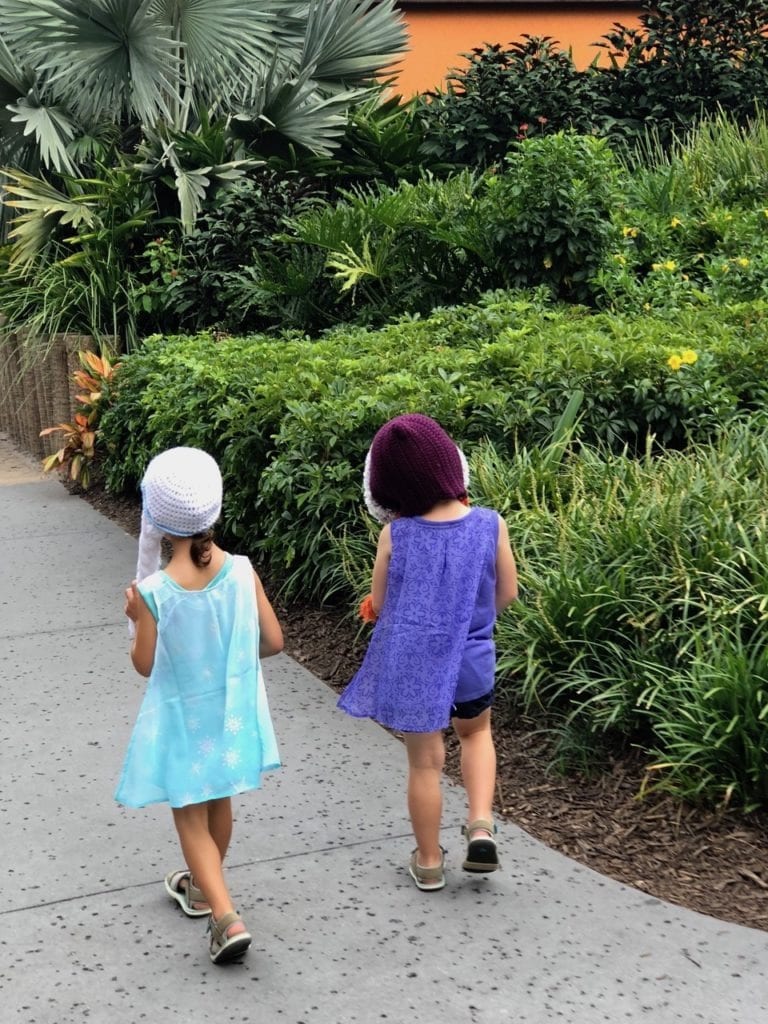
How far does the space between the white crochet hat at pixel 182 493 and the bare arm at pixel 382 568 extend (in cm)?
55

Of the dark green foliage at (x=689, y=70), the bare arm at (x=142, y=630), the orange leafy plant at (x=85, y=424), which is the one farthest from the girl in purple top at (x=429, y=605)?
the dark green foliage at (x=689, y=70)

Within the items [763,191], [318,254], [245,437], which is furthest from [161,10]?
[245,437]

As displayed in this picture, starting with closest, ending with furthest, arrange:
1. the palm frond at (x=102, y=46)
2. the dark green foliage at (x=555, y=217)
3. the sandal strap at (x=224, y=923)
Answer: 1. the sandal strap at (x=224, y=923)
2. the dark green foliage at (x=555, y=217)
3. the palm frond at (x=102, y=46)

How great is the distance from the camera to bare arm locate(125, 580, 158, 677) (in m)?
3.32

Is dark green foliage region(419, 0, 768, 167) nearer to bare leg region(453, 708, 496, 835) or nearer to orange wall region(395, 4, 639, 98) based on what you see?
orange wall region(395, 4, 639, 98)

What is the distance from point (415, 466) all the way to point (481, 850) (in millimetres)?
1080

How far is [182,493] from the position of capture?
3.26 m

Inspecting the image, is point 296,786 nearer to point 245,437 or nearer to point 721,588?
point 721,588

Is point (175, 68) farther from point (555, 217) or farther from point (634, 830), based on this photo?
point (634, 830)

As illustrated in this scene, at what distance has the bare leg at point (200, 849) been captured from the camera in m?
Answer: 3.36

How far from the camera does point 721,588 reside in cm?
456

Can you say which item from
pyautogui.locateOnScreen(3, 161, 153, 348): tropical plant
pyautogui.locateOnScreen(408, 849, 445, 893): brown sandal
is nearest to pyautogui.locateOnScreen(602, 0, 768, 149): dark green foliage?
pyautogui.locateOnScreen(3, 161, 153, 348): tropical plant

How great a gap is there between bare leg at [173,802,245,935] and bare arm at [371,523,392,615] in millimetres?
748

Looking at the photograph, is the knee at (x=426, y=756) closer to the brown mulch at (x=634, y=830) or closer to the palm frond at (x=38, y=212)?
the brown mulch at (x=634, y=830)
